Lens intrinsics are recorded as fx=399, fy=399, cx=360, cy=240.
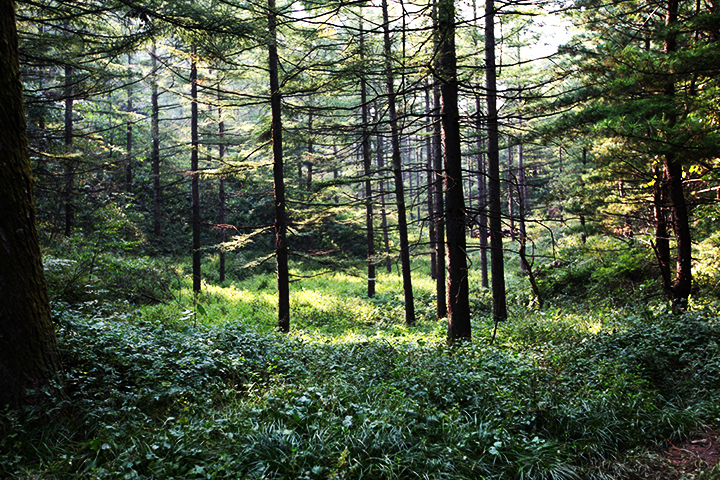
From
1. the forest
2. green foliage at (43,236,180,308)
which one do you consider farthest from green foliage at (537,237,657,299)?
green foliage at (43,236,180,308)

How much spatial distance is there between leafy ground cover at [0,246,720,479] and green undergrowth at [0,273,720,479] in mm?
21

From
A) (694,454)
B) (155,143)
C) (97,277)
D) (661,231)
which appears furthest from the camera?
(155,143)

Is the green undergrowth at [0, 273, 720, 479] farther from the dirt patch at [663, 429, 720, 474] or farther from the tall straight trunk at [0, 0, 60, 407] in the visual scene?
the tall straight trunk at [0, 0, 60, 407]

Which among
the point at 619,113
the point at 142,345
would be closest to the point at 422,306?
the point at 619,113

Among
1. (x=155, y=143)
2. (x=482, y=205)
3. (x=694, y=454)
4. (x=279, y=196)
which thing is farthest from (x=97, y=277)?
(x=155, y=143)

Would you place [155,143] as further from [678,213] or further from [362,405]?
[678,213]

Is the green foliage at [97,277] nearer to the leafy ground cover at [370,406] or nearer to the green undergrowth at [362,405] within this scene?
the leafy ground cover at [370,406]

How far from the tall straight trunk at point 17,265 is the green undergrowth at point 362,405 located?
13.7 inches

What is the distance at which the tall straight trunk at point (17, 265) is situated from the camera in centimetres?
399

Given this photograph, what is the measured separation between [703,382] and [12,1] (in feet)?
32.0

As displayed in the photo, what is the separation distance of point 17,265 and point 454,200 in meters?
6.34

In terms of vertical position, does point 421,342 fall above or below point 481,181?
below

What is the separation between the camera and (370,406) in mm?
4629

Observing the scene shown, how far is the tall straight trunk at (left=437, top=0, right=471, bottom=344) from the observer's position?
23.9 ft
